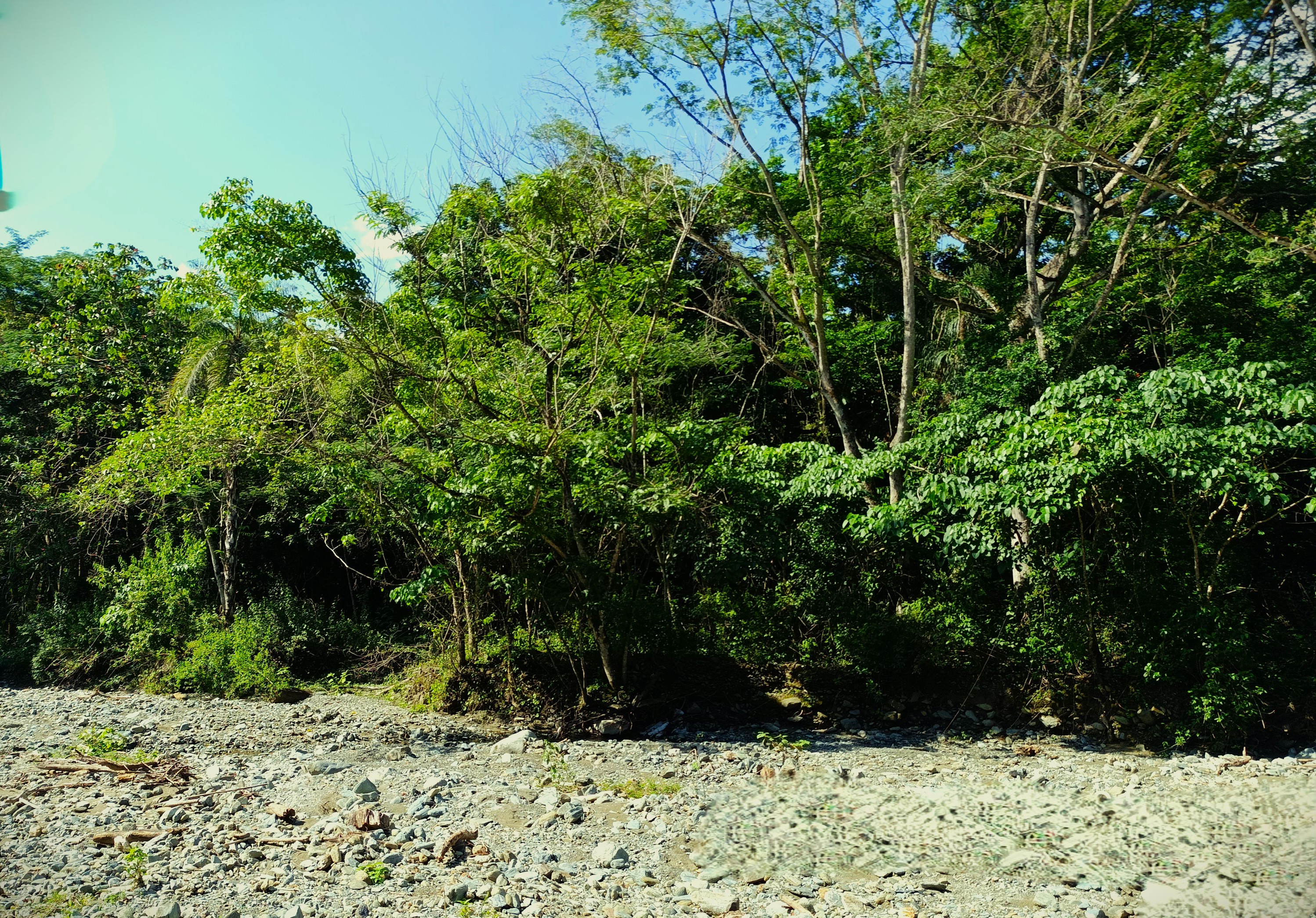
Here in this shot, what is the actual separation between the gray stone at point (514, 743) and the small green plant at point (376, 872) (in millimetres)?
2793

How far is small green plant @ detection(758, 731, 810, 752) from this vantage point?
720 cm

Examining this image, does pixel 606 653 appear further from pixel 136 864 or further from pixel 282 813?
pixel 136 864

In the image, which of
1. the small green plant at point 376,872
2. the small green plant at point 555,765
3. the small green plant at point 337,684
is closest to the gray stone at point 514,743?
the small green plant at point 555,765

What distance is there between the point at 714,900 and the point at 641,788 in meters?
1.89

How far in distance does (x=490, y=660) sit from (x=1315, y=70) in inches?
363

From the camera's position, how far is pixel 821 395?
39.3 ft

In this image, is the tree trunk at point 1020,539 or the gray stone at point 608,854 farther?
the tree trunk at point 1020,539

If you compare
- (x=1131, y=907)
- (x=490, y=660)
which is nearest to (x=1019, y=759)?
(x=1131, y=907)

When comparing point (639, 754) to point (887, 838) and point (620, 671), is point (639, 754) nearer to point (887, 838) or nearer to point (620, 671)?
point (620, 671)

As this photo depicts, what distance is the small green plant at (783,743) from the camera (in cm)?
720

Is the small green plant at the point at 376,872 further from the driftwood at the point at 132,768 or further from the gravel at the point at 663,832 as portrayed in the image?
the driftwood at the point at 132,768

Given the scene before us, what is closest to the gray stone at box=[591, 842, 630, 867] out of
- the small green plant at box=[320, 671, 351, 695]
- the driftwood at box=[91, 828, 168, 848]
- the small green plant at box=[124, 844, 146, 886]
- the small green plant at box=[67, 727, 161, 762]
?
the small green plant at box=[124, 844, 146, 886]

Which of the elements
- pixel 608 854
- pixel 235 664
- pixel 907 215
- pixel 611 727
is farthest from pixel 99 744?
pixel 907 215

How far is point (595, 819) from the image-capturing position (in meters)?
5.29
